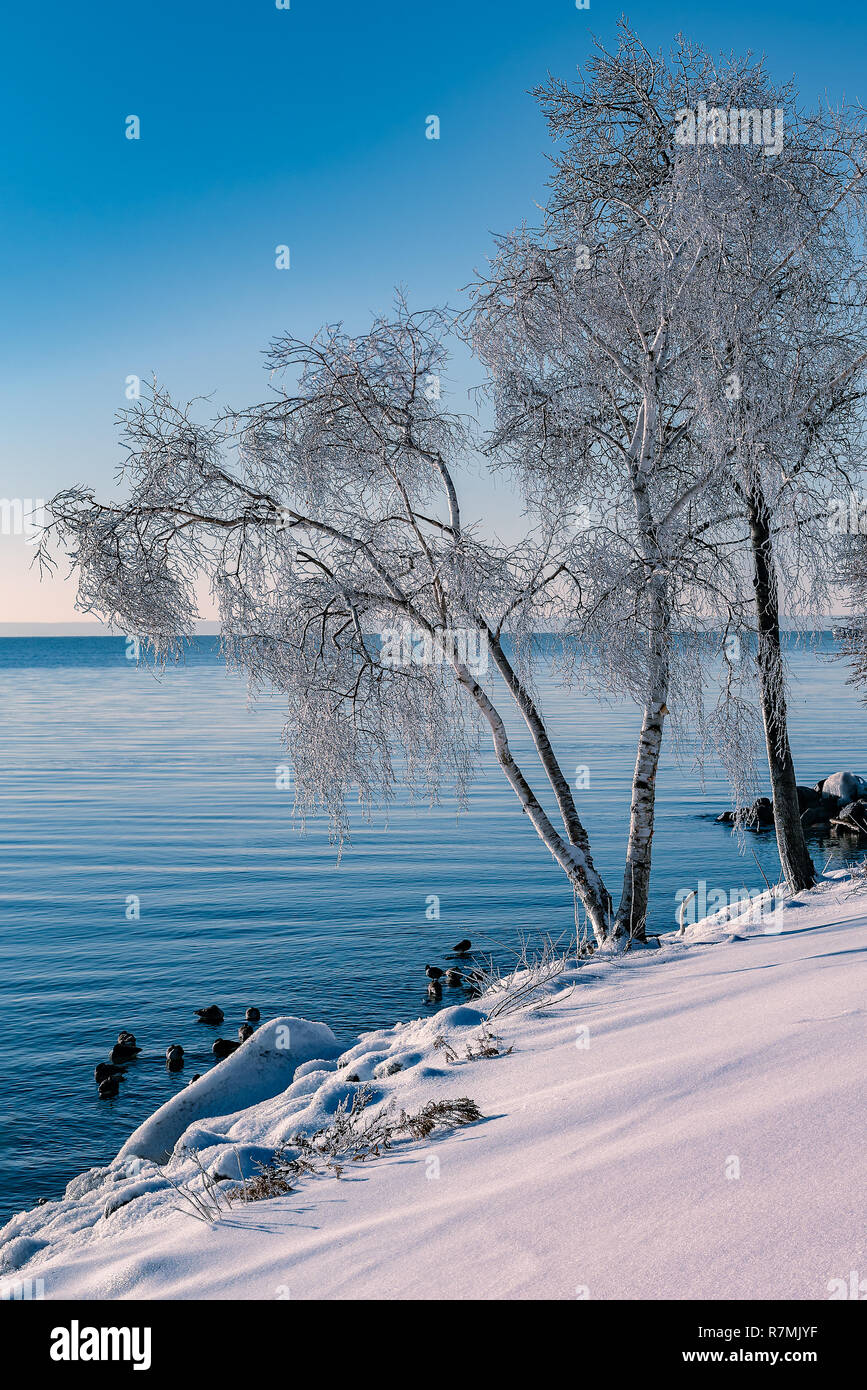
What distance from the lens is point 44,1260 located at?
5715 millimetres

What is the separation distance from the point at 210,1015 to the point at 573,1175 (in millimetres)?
8551

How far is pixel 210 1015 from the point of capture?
11.6 metres

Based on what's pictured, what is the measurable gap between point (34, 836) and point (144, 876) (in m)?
5.69

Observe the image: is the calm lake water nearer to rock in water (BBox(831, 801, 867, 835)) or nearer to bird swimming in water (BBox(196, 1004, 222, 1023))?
bird swimming in water (BBox(196, 1004, 222, 1023))

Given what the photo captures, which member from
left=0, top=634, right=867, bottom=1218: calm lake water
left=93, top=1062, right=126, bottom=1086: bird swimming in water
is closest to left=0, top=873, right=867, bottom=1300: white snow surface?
left=93, top=1062, right=126, bottom=1086: bird swimming in water

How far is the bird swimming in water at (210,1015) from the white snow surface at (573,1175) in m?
3.78

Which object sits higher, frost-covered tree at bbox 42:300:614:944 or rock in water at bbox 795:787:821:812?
frost-covered tree at bbox 42:300:614:944

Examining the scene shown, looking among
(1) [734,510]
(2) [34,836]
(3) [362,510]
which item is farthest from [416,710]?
(2) [34,836]

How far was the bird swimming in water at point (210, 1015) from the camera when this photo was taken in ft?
37.8

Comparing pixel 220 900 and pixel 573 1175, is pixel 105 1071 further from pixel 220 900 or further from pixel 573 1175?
pixel 573 1175

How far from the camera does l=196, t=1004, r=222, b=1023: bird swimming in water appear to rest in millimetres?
11508

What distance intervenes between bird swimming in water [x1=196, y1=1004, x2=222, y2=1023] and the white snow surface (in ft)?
12.4

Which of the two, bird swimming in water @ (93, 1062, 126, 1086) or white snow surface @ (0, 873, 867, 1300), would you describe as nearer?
white snow surface @ (0, 873, 867, 1300)
